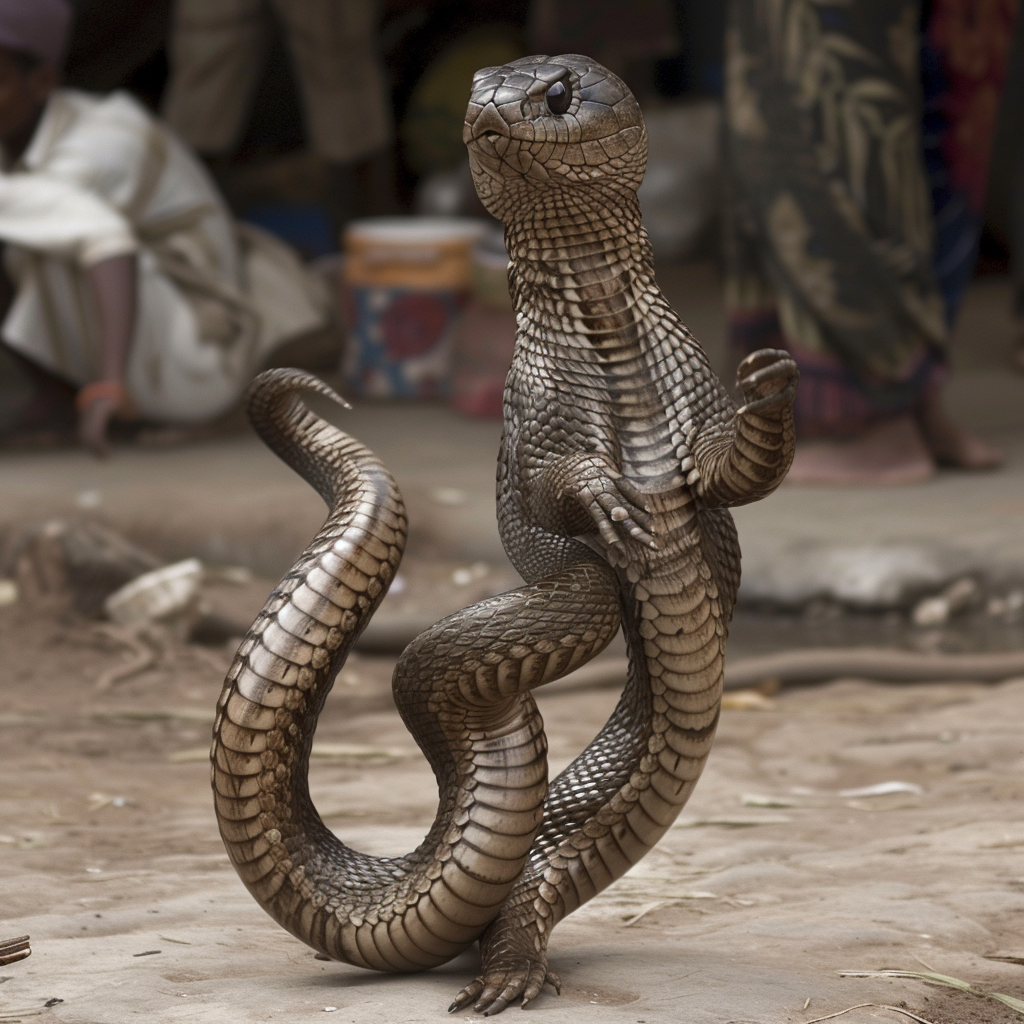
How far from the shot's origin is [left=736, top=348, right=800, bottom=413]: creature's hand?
198cm

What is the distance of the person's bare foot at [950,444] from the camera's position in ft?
20.0

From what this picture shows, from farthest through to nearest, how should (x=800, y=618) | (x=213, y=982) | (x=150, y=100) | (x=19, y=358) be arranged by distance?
(x=150, y=100) < (x=19, y=358) < (x=800, y=618) < (x=213, y=982)

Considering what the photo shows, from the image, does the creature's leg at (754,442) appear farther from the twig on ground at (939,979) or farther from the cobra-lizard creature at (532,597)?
the twig on ground at (939,979)

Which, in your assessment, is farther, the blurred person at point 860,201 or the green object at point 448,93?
the green object at point 448,93

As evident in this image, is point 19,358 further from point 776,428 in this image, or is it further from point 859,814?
point 776,428

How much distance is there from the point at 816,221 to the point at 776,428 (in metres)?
3.73

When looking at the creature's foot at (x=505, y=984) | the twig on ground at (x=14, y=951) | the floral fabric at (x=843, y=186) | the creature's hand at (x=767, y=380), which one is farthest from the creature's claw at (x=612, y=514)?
the floral fabric at (x=843, y=186)

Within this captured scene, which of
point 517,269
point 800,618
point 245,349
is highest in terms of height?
point 517,269

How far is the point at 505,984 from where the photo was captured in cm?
221

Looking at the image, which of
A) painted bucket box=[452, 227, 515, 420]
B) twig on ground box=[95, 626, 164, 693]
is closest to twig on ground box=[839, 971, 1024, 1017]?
twig on ground box=[95, 626, 164, 693]

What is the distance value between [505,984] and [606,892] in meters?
0.86

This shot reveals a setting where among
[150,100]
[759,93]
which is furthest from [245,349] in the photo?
[150,100]

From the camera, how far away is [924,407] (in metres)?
6.10

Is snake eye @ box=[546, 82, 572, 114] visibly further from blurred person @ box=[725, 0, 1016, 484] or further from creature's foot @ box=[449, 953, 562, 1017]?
blurred person @ box=[725, 0, 1016, 484]
